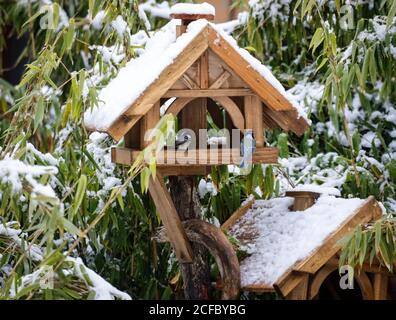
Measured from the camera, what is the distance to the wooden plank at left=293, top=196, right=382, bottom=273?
8.95 ft

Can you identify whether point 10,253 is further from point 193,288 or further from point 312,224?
point 312,224

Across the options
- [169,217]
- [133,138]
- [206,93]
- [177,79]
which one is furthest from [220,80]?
[169,217]

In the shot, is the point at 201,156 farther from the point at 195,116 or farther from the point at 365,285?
the point at 365,285

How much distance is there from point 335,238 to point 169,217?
0.59 meters

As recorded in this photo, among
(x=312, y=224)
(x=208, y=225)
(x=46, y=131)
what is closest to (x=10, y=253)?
(x=208, y=225)

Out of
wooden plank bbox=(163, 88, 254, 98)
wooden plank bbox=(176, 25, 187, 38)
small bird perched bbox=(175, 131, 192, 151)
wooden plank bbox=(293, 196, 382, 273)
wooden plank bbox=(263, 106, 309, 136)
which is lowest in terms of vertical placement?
wooden plank bbox=(293, 196, 382, 273)

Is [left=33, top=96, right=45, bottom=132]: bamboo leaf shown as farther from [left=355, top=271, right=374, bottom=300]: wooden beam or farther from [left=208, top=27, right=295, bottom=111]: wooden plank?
[left=355, top=271, right=374, bottom=300]: wooden beam

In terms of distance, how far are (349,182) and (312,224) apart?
2.92 ft

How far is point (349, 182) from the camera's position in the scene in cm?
371

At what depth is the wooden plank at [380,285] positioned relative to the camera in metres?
2.98

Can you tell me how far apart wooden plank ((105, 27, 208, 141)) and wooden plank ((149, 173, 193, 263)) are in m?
0.23

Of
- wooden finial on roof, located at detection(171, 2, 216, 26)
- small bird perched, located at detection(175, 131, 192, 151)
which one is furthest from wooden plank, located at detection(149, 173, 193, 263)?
wooden finial on roof, located at detection(171, 2, 216, 26)

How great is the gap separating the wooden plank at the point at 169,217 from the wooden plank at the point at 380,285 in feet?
2.40
